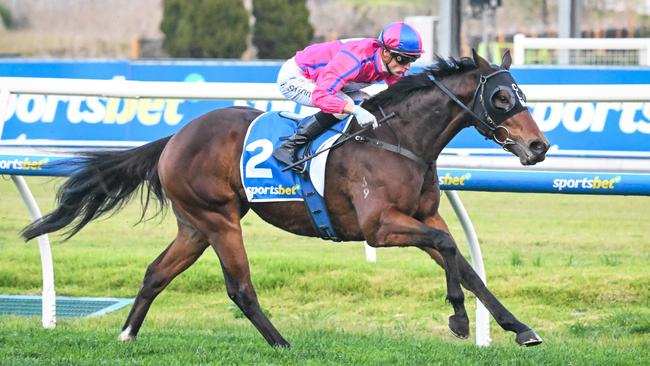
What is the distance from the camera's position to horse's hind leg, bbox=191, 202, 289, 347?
544 cm

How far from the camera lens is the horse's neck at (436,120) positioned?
16.8ft

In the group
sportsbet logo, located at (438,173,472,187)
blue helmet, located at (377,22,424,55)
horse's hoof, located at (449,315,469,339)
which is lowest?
horse's hoof, located at (449,315,469,339)

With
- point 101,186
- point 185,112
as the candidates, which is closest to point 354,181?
point 101,186

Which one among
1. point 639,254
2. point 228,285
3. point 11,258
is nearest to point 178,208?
point 228,285

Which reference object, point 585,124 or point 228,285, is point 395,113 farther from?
point 585,124

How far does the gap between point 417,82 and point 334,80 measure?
39cm

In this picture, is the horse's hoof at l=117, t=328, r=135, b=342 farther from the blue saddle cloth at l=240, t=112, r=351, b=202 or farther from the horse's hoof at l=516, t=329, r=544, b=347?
the horse's hoof at l=516, t=329, r=544, b=347

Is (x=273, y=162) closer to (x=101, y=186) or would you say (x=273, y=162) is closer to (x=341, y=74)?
(x=341, y=74)

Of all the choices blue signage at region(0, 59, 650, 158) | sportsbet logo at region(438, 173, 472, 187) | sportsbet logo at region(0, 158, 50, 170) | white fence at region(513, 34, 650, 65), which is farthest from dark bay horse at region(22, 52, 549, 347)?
white fence at region(513, 34, 650, 65)

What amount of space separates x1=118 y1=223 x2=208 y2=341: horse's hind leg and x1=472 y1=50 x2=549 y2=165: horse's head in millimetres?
1573

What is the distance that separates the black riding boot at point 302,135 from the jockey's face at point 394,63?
1.10 ft

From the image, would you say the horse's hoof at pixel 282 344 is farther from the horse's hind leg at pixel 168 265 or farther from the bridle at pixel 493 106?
the bridle at pixel 493 106

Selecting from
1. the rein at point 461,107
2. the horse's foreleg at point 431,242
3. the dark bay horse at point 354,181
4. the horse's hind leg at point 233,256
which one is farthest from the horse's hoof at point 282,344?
the rein at point 461,107

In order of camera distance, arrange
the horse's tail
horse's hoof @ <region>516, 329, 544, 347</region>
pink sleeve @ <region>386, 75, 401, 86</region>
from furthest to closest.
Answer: the horse's tail → pink sleeve @ <region>386, 75, 401, 86</region> → horse's hoof @ <region>516, 329, 544, 347</region>
